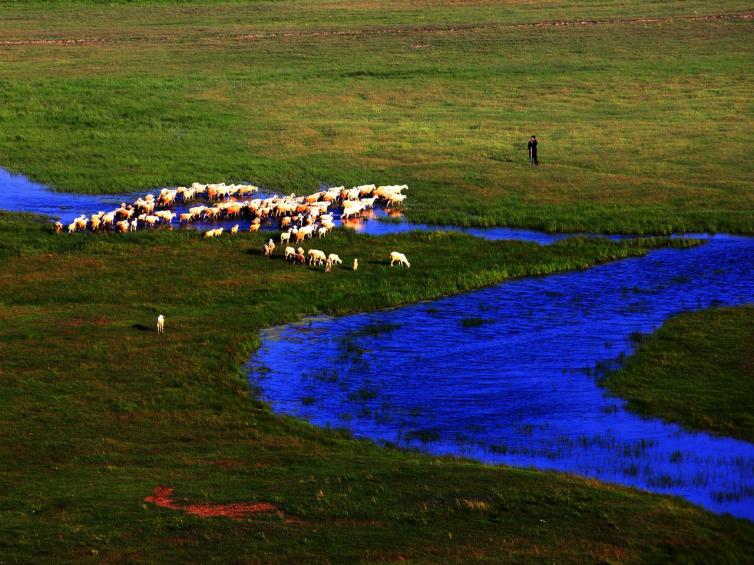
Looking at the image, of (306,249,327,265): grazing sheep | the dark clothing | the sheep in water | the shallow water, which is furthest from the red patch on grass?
the dark clothing

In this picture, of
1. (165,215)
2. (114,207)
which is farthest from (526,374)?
(114,207)

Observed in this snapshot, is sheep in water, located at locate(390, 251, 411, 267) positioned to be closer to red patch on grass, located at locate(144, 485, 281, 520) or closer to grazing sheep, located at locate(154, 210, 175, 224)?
grazing sheep, located at locate(154, 210, 175, 224)

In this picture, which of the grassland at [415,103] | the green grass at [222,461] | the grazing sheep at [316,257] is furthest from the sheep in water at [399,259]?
the grassland at [415,103]

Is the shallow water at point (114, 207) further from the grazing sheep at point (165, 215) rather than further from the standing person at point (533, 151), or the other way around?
the standing person at point (533, 151)

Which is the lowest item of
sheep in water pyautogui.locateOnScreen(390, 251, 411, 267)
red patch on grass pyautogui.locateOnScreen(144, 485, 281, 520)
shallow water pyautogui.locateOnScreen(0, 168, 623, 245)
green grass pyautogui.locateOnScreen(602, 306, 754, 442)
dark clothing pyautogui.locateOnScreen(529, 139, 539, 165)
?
red patch on grass pyautogui.locateOnScreen(144, 485, 281, 520)

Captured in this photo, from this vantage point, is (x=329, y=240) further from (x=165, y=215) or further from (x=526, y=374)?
(x=526, y=374)

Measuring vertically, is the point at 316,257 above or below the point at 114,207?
below
